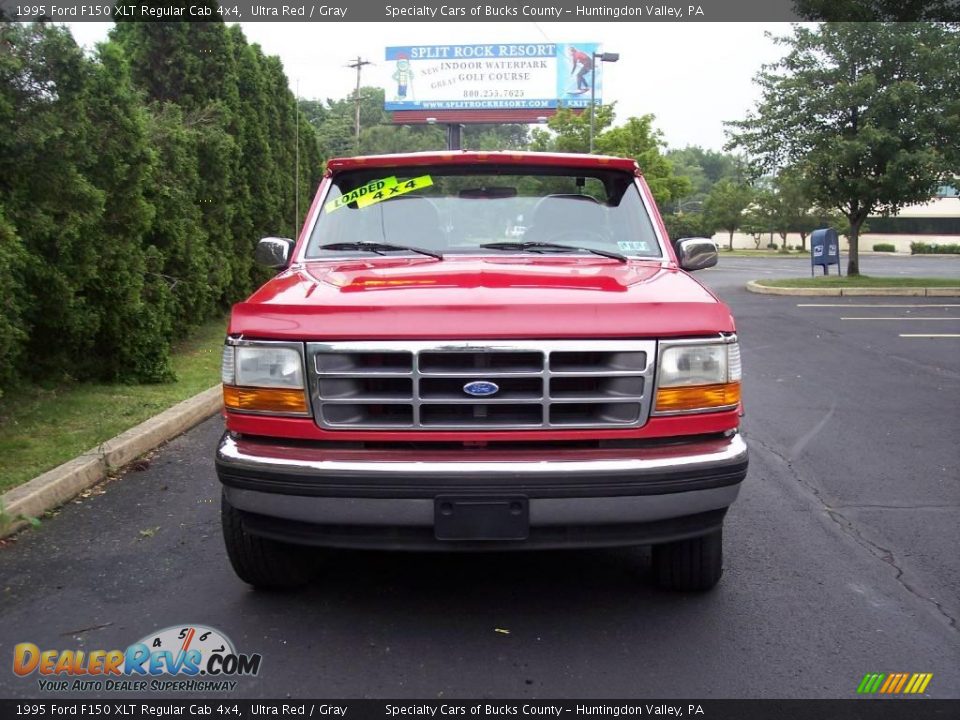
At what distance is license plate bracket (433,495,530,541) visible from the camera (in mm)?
2979

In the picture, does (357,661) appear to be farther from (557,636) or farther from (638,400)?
(638,400)

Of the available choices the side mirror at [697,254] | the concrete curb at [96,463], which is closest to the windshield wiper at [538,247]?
the side mirror at [697,254]

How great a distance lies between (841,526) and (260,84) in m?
11.3

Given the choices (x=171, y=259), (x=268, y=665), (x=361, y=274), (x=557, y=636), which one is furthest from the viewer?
(x=171, y=259)

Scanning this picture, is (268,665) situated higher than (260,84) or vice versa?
(260,84)

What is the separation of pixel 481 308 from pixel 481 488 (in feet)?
2.10

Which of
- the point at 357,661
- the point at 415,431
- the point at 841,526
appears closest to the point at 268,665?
the point at 357,661

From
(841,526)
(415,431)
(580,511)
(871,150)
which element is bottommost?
(841,526)

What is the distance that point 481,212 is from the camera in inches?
177

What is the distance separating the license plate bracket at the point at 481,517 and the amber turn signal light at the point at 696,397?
64 cm

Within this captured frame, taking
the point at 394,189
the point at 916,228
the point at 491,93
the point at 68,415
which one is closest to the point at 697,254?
the point at 394,189

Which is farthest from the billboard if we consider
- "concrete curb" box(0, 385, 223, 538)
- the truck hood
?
the truck hood

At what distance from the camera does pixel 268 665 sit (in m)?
3.07

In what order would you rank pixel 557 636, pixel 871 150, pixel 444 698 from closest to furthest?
pixel 444 698
pixel 557 636
pixel 871 150
